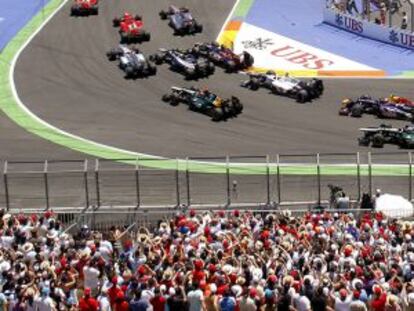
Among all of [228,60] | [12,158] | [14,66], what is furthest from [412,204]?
[14,66]

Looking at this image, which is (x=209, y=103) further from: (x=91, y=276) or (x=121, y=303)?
(x=121, y=303)

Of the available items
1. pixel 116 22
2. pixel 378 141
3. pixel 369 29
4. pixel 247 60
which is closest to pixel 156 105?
pixel 247 60

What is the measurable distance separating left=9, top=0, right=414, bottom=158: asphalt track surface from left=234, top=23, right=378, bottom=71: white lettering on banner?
2.09 m

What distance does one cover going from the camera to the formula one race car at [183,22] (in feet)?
194

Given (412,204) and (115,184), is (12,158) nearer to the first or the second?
(115,184)

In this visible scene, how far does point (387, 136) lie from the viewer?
142ft

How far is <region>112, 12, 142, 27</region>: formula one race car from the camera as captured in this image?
58.5 m

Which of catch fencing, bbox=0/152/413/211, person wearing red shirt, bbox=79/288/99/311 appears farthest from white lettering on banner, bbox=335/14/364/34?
person wearing red shirt, bbox=79/288/99/311

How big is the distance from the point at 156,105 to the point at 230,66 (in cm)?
534

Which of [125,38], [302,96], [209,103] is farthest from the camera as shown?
[125,38]

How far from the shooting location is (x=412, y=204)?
3484 centimetres

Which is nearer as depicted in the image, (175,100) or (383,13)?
(175,100)

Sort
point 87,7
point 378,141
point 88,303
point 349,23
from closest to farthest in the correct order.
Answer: point 88,303, point 378,141, point 349,23, point 87,7

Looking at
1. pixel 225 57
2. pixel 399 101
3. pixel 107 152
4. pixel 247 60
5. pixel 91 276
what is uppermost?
pixel 225 57
